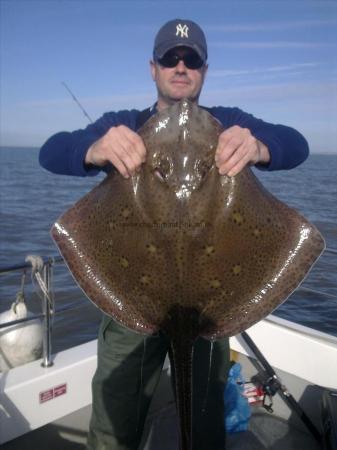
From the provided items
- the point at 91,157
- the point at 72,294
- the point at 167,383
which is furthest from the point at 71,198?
the point at 91,157

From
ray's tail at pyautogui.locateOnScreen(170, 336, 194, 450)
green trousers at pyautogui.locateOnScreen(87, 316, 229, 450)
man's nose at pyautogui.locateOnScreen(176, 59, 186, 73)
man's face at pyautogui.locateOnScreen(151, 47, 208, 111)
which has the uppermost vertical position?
man's nose at pyautogui.locateOnScreen(176, 59, 186, 73)

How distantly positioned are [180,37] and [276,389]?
3.79 m

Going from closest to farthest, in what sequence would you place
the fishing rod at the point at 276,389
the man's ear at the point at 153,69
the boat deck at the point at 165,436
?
the man's ear at the point at 153,69
the boat deck at the point at 165,436
the fishing rod at the point at 276,389

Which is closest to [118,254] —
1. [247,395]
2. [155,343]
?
[155,343]

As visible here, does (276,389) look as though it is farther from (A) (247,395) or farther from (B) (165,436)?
(B) (165,436)

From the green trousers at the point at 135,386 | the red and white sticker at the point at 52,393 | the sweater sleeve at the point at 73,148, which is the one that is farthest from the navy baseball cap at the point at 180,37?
the red and white sticker at the point at 52,393

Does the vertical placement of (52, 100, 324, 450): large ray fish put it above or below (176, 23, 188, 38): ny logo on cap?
below

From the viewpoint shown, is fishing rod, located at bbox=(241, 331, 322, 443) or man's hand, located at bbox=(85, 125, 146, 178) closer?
man's hand, located at bbox=(85, 125, 146, 178)

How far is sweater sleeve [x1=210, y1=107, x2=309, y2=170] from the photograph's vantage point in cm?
289

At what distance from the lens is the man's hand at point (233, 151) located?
2295 millimetres

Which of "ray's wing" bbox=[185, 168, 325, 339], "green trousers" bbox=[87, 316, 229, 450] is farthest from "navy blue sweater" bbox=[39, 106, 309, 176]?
"green trousers" bbox=[87, 316, 229, 450]

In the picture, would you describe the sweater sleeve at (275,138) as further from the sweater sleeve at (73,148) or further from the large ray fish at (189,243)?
the sweater sleeve at (73,148)

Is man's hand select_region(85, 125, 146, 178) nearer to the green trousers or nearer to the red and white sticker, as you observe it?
the green trousers

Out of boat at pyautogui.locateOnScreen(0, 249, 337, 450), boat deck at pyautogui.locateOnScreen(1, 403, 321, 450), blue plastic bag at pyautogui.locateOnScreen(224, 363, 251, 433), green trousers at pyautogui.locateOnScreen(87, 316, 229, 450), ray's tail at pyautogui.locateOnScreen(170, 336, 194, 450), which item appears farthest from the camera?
blue plastic bag at pyautogui.locateOnScreen(224, 363, 251, 433)
